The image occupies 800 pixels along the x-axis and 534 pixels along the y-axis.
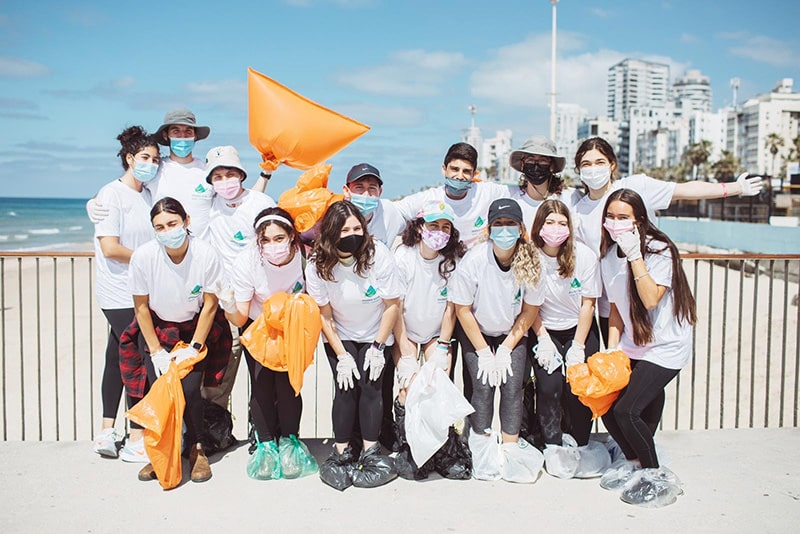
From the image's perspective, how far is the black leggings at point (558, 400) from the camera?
4.17 metres

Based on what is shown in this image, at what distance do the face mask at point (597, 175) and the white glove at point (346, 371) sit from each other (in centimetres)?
192

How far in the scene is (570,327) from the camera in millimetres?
A: 4199

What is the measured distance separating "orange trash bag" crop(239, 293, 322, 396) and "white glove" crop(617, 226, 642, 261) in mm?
1851

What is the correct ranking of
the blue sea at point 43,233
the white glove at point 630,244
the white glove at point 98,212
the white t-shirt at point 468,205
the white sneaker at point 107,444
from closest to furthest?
the white glove at point 630,244
the white glove at point 98,212
the white sneaker at point 107,444
the white t-shirt at point 468,205
the blue sea at point 43,233

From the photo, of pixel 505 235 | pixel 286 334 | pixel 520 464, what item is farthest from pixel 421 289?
pixel 520 464

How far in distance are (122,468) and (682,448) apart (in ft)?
12.6

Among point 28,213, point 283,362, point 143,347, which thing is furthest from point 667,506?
point 28,213

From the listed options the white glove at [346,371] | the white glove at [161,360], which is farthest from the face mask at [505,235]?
the white glove at [161,360]

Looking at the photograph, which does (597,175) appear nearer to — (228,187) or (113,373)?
(228,187)

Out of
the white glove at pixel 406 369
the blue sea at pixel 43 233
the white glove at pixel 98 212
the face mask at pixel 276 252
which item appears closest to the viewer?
the face mask at pixel 276 252

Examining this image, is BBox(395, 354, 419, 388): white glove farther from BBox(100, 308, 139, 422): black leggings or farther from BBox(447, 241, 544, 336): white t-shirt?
BBox(100, 308, 139, 422): black leggings

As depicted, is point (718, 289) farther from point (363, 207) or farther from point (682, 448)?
point (363, 207)

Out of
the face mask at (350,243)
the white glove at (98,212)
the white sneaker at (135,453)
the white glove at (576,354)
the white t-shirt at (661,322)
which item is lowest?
the white sneaker at (135,453)

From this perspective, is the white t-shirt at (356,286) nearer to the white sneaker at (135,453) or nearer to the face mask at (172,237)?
the face mask at (172,237)
